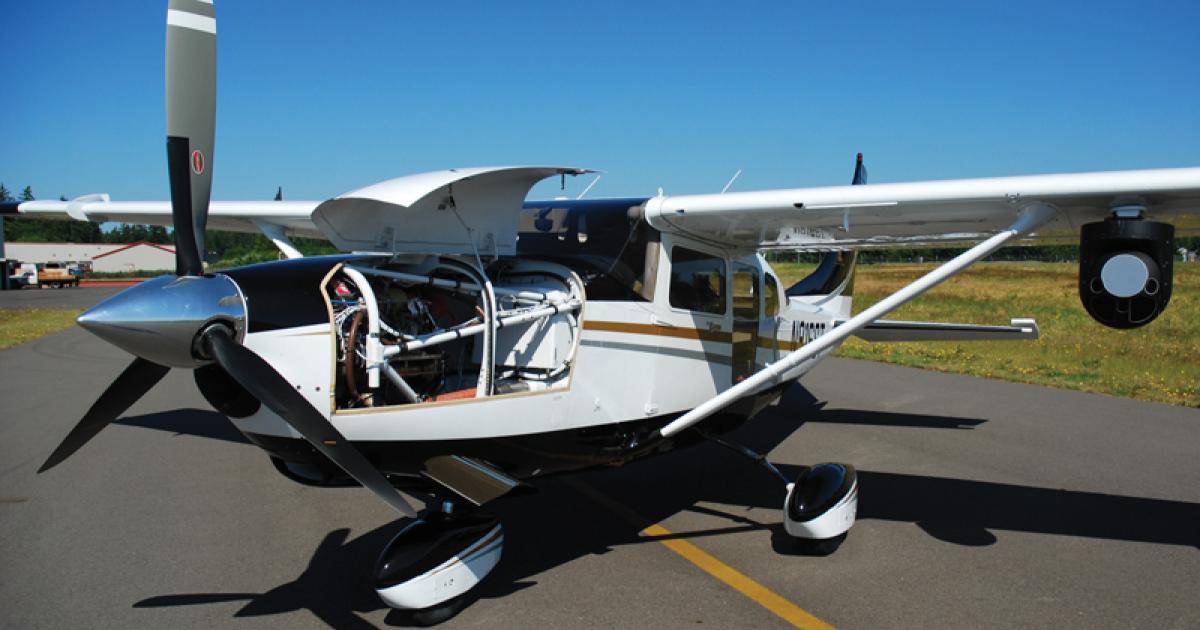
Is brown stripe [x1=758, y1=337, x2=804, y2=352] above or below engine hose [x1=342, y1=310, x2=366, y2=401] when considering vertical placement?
below

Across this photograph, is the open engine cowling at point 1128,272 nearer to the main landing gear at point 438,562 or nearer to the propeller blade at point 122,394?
the main landing gear at point 438,562

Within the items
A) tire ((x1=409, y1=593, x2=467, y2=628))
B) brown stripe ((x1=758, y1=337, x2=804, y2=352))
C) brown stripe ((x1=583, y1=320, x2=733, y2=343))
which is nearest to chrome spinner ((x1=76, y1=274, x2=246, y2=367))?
tire ((x1=409, y1=593, x2=467, y2=628))

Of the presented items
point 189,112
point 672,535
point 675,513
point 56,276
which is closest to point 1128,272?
point 672,535

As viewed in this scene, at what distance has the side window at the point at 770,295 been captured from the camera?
6512mm

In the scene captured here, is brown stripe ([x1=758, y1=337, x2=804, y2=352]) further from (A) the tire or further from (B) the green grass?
(B) the green grass

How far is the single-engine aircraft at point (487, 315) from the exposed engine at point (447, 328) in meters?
0.01

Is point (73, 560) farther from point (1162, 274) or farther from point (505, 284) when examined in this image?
point (1162, 274)

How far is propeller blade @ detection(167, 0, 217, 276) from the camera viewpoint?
3680mm

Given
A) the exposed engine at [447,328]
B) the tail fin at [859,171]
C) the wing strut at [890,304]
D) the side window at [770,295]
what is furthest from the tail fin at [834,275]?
the exposed engine at [447,328]

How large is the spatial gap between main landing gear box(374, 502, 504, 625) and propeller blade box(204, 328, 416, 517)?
0.57 m

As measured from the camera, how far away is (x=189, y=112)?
3742 mm

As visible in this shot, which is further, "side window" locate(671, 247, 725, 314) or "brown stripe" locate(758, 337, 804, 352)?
"brown stripe" locate(758, 337, 804, 352)

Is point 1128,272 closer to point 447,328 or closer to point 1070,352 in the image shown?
point 447,328

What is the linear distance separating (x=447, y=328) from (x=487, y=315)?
1.09 ft
